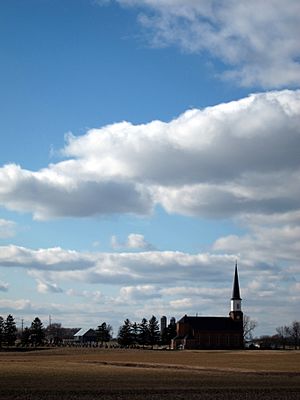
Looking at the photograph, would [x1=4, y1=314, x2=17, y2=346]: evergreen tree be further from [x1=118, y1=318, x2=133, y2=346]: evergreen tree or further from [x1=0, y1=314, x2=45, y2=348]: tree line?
[x1=118, y1=318, x2=133, y2=346]: evergreen tree

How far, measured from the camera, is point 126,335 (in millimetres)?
189625

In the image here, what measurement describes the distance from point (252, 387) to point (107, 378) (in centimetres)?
1237

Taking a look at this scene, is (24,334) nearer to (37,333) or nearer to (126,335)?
(37,333)

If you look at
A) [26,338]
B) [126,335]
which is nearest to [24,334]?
[26,338]

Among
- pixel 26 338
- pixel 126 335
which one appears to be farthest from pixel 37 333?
pixel 126 335

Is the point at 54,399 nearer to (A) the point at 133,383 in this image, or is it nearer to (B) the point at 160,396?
(B) the point at 160,396

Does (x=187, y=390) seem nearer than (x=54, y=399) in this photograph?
No

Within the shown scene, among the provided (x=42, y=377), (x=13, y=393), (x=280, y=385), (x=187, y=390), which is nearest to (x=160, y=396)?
(x=187, y=390)

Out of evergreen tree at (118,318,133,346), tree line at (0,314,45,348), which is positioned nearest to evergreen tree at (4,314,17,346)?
tree line at (0,314,45,348)

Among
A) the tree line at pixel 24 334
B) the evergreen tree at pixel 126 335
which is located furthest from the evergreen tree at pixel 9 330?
the evergreen tree at pixel 126 335

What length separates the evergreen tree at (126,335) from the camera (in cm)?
18925

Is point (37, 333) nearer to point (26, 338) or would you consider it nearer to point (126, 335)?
point (26, 338)

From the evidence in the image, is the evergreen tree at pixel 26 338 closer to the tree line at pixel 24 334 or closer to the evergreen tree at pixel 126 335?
the tree line at pixel 24 334

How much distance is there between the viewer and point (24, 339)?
187 m
